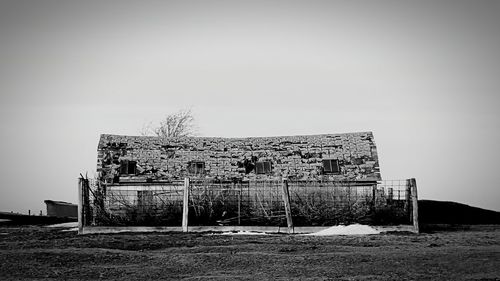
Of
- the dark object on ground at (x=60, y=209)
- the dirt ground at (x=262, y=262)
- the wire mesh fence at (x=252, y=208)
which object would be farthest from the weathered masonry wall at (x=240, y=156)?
the dirt ground at (x=262, y=262)

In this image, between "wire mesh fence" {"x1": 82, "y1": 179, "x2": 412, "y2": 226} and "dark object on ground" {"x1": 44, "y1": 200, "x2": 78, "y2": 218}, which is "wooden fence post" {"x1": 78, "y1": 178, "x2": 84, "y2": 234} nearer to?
"wire mesh fence" {"x1": 82, "y1": 179, "x2": 412, "y2": 226}

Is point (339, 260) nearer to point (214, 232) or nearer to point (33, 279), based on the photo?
point (33, 279)

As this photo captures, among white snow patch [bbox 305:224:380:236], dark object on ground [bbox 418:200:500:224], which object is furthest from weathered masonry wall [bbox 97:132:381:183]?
white snow patch [bbox 305:224:380:236]

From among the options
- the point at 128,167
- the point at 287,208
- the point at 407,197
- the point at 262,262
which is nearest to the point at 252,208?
the point at 287,208

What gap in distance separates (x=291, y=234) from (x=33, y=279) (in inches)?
350

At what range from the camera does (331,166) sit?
2992 cm

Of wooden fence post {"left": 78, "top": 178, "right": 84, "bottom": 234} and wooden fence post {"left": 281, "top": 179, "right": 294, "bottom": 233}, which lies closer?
wooden fence post {"left": 78, "top": 178, "right": 84, "bottom": 234}

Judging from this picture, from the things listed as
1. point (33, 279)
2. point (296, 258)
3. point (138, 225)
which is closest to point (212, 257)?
point (296, 258)

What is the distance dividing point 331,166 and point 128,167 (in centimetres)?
1170

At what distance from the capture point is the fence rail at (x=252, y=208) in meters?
15.6

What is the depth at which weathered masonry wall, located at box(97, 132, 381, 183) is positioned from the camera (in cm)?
2936

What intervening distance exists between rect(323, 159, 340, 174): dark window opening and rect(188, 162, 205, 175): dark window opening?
23.3 ft

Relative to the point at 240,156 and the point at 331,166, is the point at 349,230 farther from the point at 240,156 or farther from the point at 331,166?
the point at 240,156

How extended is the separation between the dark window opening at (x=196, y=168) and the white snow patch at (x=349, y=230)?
629 inches
